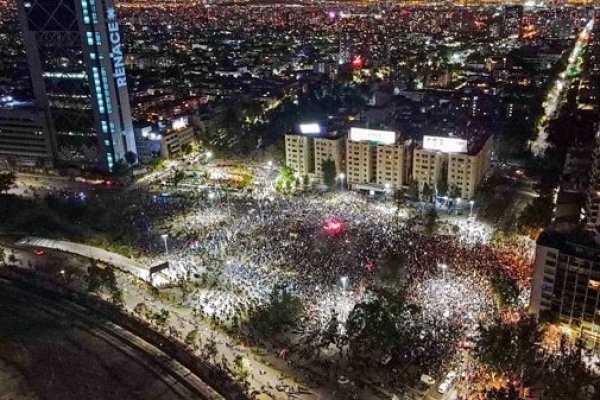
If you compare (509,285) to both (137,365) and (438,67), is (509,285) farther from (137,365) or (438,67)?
(438,67)

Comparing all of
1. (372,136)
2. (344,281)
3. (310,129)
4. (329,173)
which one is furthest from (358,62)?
(344,281)

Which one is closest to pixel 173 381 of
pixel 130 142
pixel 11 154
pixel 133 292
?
pixel 133 292

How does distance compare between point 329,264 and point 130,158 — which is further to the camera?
point 130,158

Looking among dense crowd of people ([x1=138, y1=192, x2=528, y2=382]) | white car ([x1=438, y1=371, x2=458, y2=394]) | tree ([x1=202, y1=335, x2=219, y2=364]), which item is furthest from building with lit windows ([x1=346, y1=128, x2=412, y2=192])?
tree ([x1=202, y1=335, x2=219, y2=364])

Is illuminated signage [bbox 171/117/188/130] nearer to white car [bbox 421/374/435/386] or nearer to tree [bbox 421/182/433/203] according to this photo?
tree [bbox 421/182/433/203]

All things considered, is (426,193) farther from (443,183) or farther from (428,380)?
(428,380)

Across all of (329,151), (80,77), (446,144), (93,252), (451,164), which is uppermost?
(80,77)
